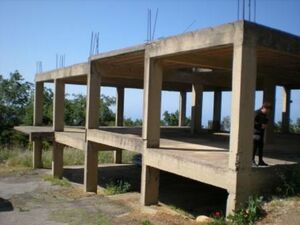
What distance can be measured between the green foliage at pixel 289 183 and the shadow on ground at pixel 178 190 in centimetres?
385

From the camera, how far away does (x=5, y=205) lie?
15.3m

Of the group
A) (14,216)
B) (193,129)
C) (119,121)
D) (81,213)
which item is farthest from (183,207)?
(119,121)

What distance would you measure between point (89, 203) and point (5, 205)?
10.7 feet

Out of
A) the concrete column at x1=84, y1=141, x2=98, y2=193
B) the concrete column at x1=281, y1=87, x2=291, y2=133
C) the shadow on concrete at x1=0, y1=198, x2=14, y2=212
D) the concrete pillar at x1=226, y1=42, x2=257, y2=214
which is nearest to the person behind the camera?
the concrete pillar at x1=226, y1=42, x2=257, y2=214

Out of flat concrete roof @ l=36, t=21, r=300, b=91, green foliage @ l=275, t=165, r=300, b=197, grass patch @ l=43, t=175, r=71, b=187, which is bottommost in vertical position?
grass patch @ l=43, t=175, r=71, b=187

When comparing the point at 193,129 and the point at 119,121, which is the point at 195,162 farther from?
the point at 119,121

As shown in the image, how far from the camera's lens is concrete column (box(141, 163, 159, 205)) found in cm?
1266

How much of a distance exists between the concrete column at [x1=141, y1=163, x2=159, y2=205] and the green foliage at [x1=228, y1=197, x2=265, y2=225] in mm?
4415

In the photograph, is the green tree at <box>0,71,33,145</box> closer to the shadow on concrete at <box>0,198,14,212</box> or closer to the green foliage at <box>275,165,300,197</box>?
the shadow on concrete at <box>0,198,14,212</box>

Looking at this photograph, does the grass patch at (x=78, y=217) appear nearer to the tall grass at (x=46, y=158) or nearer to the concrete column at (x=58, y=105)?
the concrete column at (x=58, y=105)

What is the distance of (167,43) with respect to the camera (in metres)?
11.5

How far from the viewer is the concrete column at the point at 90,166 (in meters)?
17.5

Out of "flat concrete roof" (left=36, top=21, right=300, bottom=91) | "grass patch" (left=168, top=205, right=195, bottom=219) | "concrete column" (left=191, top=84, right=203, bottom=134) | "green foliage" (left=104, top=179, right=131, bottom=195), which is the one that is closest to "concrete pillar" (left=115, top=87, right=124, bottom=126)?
"flat concrete roof" (left=36, top=21, right=300, bottom=91)

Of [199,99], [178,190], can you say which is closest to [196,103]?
[199,99]
